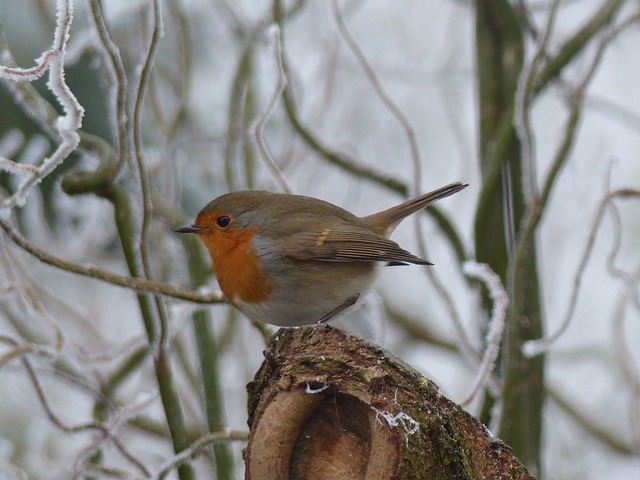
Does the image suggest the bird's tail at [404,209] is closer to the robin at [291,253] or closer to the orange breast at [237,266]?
the robin at [291,253]

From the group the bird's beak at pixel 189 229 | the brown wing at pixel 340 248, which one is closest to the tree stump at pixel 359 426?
the brown wing at pixel 340 248

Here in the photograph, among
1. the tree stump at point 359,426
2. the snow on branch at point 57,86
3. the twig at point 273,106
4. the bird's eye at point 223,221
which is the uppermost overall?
the twig at point 273,106

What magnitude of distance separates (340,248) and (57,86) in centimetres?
131

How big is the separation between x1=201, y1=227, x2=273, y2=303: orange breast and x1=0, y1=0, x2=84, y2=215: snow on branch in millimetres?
788

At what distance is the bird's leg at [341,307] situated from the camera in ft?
9.51

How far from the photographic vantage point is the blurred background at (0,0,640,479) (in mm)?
2436

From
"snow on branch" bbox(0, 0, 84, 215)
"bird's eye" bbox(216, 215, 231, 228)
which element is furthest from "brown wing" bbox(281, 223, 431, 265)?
"snow on branch" bbox(0, 0, 84, 215)

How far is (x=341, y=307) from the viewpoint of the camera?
2.92 meters

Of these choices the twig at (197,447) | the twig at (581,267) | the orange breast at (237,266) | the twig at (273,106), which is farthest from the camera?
the orange breast at (237,266)

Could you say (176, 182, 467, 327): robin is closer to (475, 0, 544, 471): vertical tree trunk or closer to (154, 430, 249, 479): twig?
(475, 0, 544, 471): vertical tree trunk

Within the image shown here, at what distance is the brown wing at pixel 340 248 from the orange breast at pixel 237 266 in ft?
0.42

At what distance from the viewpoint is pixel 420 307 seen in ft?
16.6

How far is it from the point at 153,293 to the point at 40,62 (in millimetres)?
618

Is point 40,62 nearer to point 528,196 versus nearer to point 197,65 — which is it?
point 528,196
